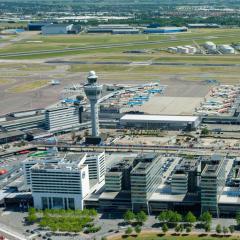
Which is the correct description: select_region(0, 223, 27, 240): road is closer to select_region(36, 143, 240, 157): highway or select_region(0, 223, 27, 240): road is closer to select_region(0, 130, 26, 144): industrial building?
select_region(36, 143, 240, 157): highway

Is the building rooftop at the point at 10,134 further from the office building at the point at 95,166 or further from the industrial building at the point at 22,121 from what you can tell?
the office building at the point at 95,166

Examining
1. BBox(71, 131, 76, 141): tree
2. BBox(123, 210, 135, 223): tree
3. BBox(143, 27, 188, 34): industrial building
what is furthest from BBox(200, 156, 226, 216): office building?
BBox(143, 27, 188, 34): industrial building

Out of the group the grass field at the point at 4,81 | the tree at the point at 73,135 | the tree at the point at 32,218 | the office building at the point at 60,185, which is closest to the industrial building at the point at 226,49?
the grass field at the point at 4,81

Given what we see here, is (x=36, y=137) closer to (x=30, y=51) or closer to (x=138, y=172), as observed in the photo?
(x=138, y=172)

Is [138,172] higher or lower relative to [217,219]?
higher

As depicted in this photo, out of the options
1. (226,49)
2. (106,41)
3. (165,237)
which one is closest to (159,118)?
(165,237)

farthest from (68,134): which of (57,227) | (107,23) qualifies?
(107,23)
